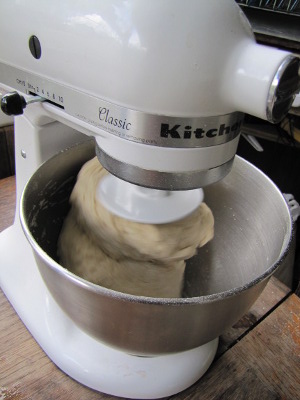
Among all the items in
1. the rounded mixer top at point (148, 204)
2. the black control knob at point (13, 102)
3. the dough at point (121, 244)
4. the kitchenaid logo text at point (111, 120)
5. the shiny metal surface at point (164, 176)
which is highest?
the kitchenaid logo text at point (111, 120)

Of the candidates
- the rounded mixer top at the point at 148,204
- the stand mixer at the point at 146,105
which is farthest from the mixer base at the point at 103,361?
the rounded mixer top at the point at 148,204

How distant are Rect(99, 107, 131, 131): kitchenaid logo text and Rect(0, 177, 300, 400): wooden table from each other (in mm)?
338

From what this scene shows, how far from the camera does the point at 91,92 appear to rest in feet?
1.10

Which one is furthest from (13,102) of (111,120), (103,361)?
(103,361)

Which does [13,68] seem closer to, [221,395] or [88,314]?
[88,314]

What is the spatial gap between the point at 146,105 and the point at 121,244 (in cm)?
22

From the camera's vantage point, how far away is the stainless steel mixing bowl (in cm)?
33

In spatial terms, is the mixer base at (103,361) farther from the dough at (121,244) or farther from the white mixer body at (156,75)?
the white mixer body at (156,75)

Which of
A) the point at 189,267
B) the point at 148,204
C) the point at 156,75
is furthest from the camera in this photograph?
the point at 189,267

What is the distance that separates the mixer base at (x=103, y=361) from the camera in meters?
0.47

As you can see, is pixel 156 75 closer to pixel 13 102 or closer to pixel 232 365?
pixel 13 102

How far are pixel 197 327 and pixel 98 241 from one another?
199mm

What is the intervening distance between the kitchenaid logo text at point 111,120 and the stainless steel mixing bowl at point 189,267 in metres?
0.13

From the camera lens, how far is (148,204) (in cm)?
44
